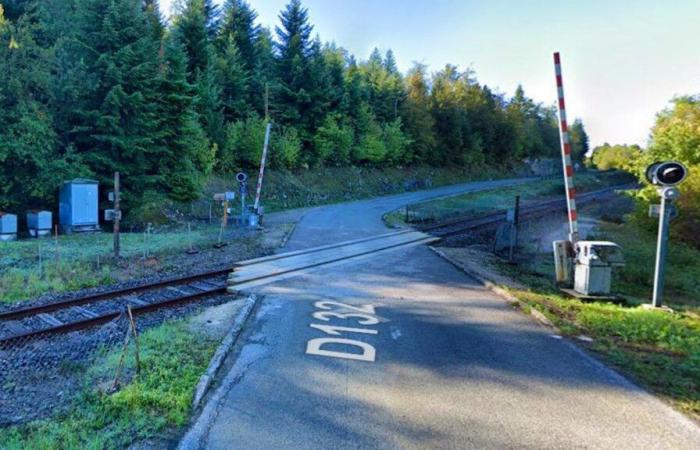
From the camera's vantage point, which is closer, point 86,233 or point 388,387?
point 388,387

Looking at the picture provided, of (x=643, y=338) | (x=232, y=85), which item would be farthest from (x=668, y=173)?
(x=232, y=85)

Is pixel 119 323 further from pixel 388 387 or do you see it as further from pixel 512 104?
pixel 512 104

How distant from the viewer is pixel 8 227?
564 inches

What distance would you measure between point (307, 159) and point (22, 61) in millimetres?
22336

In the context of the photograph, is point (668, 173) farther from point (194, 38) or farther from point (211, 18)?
point (211, 18)

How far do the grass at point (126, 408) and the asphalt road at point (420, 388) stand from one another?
14.7 inches

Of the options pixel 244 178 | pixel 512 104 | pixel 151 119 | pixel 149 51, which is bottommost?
pixel 244 178

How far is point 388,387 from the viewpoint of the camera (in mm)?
4492

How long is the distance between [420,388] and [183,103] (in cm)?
1877

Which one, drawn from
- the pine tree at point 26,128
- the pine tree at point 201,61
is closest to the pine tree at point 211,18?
the pine tree at point 201,61

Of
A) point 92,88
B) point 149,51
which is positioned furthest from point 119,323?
point 149,51

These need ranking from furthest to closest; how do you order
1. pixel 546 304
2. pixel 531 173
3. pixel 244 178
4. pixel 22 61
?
pixel 531 173 < pixel 244 178 < pixel 22 61 < pixel 546 304

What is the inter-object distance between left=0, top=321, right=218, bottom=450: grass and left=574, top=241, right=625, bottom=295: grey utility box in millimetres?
7178

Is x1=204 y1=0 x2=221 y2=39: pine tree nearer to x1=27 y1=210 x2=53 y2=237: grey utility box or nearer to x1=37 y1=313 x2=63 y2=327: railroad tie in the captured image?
x1=27 y1=210 x2=53 y2=237: grey utility box
